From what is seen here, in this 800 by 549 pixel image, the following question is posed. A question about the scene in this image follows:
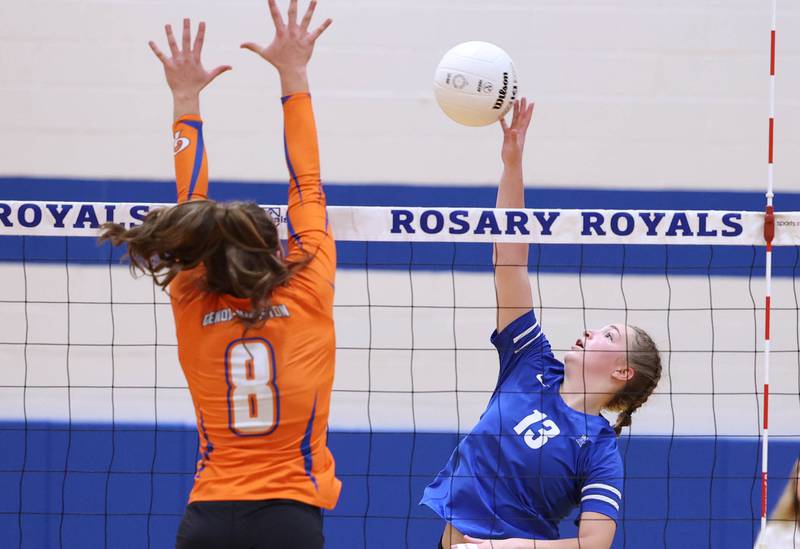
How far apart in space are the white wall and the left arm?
8.99 feet

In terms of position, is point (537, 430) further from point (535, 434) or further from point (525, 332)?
point (525, 332)

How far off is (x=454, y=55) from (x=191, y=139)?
1255 mm

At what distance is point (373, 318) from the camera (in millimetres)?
5461

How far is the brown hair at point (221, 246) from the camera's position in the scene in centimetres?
212

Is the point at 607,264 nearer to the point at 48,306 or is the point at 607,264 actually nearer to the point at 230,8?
the point at 230,8

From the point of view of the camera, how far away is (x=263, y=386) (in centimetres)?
221

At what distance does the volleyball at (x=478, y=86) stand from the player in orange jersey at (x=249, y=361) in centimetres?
123

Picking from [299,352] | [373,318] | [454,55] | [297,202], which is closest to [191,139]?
[297,202]

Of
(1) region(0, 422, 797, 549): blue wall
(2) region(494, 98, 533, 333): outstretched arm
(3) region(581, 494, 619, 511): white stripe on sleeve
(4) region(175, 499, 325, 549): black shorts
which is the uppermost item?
(2) region(494, 98, 533, 333): outstretched arm

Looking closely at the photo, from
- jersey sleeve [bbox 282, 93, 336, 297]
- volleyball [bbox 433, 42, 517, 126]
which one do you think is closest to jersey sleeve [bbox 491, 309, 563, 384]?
volleyball [bbox 433, 42, 517, 126]

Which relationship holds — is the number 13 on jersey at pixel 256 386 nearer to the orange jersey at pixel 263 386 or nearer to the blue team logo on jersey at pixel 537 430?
the orange jersey at pixel 263 386

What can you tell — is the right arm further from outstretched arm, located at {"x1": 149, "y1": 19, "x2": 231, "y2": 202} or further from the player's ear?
the player's ear

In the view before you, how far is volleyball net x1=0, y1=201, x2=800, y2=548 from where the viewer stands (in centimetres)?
537

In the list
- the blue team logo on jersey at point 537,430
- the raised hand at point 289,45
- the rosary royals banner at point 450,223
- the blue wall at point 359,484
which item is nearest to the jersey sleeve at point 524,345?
the blue team logo on jersey at point 537,430
